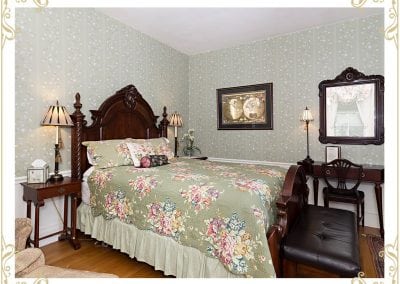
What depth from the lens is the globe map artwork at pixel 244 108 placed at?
3949 mm

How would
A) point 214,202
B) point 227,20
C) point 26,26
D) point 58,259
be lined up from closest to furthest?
point 214,202 → point 58,259 → point 26,26 → point 227,20

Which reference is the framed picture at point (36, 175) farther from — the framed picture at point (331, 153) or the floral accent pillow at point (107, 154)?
the framed picture at point (331, 153)

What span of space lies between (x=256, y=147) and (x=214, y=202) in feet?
8.14

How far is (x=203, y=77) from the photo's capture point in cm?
455

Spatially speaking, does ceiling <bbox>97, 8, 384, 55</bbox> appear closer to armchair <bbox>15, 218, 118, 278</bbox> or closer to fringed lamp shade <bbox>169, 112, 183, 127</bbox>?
fringed lamp shade <bbox>169, 112, 183, 127</bbox>

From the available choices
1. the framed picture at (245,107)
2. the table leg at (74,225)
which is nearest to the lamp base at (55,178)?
the table leg at (74,225)

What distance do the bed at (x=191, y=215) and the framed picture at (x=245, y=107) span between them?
5.27 ft

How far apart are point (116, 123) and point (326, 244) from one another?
8.98 ft

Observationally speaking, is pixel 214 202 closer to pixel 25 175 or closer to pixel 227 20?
pixel 25 175

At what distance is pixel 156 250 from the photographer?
196cm

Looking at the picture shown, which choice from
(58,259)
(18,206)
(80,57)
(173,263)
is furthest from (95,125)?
(173,263)

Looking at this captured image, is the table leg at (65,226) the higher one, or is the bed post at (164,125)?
the bed post at (164,125)

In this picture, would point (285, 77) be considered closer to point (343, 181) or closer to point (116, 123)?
point (343, 181)
